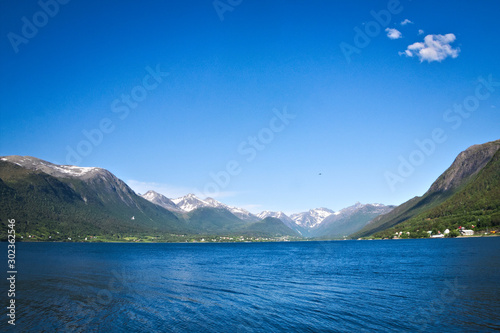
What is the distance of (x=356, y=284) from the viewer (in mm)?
46094

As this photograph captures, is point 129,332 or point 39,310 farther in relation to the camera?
point 39,310

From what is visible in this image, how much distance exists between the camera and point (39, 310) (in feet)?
106

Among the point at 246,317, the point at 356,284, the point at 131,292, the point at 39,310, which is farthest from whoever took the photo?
the point at 356,284

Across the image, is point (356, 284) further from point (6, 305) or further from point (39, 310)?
point (6, 305)

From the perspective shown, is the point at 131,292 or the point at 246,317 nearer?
the point at 246,317

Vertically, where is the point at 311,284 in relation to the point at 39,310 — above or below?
below

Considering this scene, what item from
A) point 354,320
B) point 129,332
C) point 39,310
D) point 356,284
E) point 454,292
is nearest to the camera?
point 129,332

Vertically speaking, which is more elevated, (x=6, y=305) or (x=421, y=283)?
(x=6, y=305)

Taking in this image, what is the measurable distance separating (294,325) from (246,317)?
5.23 m

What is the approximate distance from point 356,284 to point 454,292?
509 inches

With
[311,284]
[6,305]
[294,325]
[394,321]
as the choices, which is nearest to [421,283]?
[311,284]

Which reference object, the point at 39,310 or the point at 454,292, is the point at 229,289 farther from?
the point at 454,292

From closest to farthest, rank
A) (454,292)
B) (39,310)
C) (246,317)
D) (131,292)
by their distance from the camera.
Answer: (246,317), (39,310), (454,292), (131,292)

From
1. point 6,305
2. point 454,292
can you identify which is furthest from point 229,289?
point 454,292
